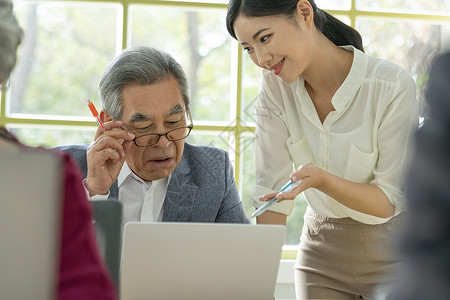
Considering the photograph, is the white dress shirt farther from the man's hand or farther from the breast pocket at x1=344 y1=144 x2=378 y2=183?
the breast pocket at x1=344 y1=144 x2=378 y2=183

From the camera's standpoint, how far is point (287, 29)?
2.04 meters

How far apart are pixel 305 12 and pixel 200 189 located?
26.4 inches

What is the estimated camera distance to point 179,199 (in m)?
2.05

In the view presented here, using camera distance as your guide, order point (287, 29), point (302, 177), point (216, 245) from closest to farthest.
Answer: point (216, 245), point (302, 177), point (287, 29)

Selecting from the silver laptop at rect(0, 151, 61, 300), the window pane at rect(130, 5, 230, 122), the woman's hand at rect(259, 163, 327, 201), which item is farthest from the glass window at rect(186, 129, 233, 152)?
the silver laptop at rect(0, 151, 61, 300)

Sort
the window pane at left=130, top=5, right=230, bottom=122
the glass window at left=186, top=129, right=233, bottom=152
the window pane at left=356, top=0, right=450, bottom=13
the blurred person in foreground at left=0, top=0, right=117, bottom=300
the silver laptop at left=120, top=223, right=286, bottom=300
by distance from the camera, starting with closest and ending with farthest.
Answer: the blurred person in foreground at left=0, top=0, right=117, bottom=300 < the silver laptop at left=120, top=223, right=286, bottom=300 < the glass window at left=186, top=129, right=233, bottom=152 < the window pane at left=356, top=0, right=450, bottom=13 < the window pane at left=130, top=5, right=230, bottom=122

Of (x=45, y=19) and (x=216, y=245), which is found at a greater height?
(x=45, y=19)

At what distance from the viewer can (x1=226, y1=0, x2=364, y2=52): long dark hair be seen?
6.57ft

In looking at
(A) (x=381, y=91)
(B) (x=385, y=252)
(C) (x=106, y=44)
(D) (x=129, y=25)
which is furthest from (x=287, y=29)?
(C) (x=106, y=44)

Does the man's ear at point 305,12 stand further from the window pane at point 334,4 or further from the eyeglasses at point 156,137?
the window pane at point 334,4

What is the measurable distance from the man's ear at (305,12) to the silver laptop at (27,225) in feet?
5.25

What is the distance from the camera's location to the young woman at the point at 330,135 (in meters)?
2.02

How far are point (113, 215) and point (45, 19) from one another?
3014 millimetres

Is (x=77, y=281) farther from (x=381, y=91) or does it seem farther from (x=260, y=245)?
(x=381, y=91)
